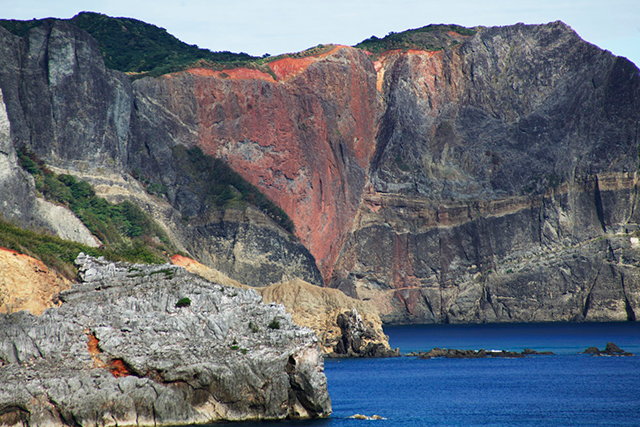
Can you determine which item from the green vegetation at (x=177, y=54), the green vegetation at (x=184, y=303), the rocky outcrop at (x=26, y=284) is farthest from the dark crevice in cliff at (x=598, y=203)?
the green vegetation at (x=184, y=303)

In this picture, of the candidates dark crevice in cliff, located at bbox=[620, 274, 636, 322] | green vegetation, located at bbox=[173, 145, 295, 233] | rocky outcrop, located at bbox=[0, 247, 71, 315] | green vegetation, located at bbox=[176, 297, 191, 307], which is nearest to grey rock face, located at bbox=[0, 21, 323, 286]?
green vegetation, located at bbox=[173, 145, 295, 233]

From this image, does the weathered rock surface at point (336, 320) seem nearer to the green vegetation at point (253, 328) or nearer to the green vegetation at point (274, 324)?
the green vegetation at point (274, 324)

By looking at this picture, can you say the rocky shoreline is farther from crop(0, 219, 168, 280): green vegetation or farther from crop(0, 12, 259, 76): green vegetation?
crop(0, 12, 259, 76): green vegetation

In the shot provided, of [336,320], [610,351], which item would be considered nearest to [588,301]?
[610,351]

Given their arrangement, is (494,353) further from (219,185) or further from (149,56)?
(149,56)

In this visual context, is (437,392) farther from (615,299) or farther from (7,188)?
(615,299)

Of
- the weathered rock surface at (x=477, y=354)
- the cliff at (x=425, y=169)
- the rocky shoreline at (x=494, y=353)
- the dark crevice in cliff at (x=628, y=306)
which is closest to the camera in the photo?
the rocky shoreline at (x=494, y=353)
